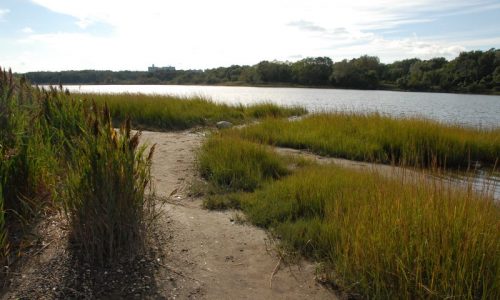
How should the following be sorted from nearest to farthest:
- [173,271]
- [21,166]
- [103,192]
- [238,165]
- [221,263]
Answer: [103,192] < [173,271] < [221,263] < [21,166] < [238,165]

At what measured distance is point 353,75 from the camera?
52.1 meters

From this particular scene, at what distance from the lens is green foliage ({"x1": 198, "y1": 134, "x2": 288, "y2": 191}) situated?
5453mm

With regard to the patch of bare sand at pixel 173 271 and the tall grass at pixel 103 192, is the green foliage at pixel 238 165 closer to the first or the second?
the patch of bare sand at pixel 173 271

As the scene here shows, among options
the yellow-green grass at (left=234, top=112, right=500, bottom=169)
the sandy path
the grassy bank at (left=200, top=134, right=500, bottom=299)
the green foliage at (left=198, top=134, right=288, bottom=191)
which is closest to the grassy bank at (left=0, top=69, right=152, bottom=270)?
the sandy path

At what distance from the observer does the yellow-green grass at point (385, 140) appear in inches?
346

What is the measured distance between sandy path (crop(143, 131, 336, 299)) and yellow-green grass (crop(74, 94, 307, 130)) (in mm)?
8736

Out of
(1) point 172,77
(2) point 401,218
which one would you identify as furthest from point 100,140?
(1) point 172,77

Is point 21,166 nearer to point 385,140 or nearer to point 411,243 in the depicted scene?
point 411,243

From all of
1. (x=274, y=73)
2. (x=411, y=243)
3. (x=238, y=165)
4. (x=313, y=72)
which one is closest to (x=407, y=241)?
(x=411, y=243)

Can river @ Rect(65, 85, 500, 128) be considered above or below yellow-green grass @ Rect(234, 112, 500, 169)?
above

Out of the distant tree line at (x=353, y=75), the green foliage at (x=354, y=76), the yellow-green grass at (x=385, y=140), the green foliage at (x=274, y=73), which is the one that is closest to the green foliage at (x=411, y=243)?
the yellow-green grass at (x=385, y=140)

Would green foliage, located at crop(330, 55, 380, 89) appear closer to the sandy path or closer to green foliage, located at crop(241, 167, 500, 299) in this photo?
the sandy path

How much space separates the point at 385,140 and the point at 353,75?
44986 millimetres

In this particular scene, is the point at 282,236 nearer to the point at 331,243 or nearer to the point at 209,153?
the point at 331,243
